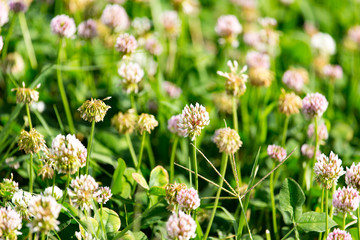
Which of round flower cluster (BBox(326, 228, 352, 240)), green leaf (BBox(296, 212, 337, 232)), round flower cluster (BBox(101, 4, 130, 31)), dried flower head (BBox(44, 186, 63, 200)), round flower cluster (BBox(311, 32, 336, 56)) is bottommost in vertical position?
green leaf (BBox(296, 212, 337, 232))

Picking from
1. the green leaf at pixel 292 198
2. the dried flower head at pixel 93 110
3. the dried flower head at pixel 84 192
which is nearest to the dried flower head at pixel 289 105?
the green leaf at pixel 292 198

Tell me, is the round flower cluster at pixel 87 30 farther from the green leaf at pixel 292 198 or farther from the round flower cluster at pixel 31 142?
the green leaf at pixel 292 198

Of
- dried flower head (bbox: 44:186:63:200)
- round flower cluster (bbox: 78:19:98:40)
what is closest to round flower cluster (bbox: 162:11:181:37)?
round flower cluster (bbox: 78:19:98:40)

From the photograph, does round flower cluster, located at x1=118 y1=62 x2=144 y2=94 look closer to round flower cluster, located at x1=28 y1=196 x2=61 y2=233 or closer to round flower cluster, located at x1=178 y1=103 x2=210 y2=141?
round flower cluster, located at x1=178 y1=103 x2=210 y2=141

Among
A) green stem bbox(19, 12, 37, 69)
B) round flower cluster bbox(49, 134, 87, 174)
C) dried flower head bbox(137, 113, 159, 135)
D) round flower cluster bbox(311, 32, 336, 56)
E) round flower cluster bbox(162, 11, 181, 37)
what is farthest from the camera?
round flower cluster bbox(311, 32, 336, 56)

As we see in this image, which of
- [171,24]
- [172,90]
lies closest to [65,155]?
[172,90]

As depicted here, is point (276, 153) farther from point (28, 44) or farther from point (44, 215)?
point (28, 44)
